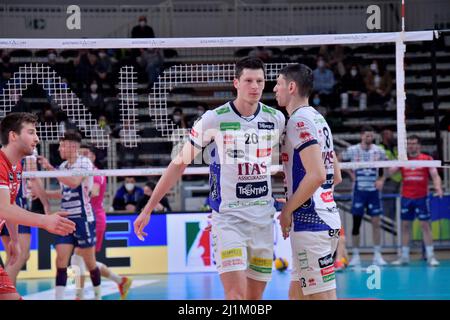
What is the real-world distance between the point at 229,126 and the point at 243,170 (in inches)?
15.5

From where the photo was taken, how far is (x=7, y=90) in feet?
32.1

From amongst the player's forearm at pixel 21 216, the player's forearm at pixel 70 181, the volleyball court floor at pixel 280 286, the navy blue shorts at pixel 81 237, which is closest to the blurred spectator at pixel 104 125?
the player's forearm at pixel 70 181

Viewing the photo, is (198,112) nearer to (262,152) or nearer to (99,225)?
(99,225)

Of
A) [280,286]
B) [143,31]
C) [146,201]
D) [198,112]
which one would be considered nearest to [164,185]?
[280,286]

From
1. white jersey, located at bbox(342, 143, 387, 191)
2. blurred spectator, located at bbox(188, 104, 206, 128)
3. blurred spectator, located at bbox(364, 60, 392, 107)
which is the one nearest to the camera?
blurred spectator, located at bbox(188, 104, 206, 128)

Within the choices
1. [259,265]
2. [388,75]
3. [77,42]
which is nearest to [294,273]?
[259,265]

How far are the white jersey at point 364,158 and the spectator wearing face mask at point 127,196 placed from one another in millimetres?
3917

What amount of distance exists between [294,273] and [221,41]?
10.6 ft

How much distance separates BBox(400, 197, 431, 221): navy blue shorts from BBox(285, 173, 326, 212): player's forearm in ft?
31.0

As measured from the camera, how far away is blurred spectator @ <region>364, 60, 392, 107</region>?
60.4ft

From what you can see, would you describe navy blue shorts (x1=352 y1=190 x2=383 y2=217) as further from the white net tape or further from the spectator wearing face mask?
the white net tape

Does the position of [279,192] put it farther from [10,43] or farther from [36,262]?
[10,43]

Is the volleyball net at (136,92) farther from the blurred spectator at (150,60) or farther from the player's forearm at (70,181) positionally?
the player's forearm at (70,181)

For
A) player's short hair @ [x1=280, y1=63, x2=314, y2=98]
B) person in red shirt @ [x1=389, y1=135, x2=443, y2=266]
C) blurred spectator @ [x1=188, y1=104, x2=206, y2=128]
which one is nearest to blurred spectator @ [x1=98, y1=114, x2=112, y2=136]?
blurred spectator @ [x1=188, y1=104, x2=206, y2=128]
